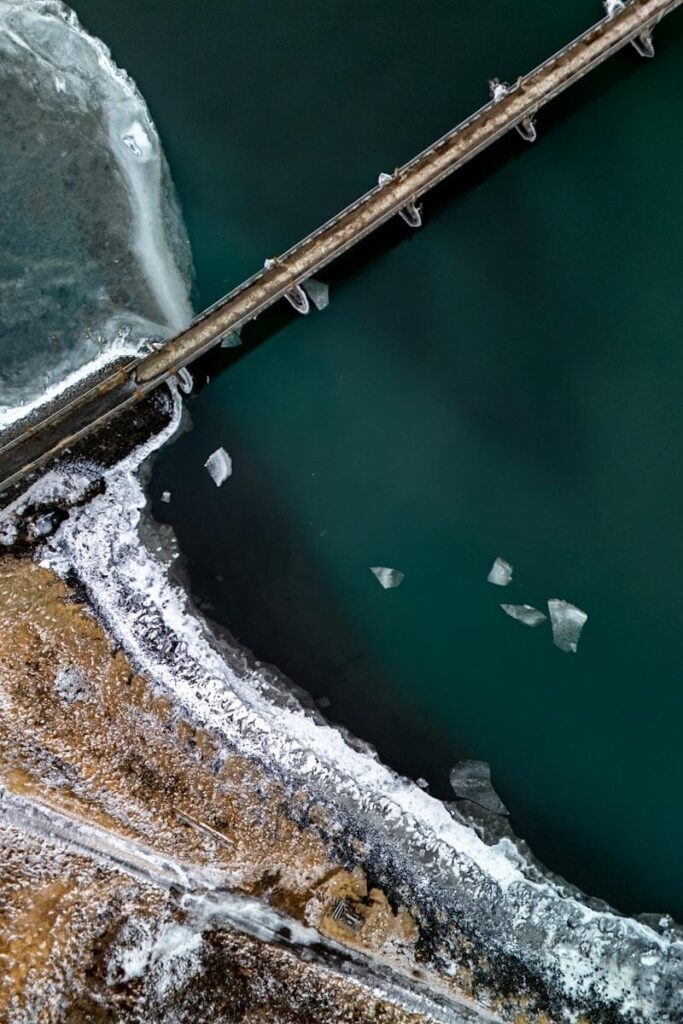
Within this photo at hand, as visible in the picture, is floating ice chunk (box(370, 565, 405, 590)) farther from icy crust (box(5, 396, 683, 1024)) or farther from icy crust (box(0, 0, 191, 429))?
icy crust (box(0, 0, 191, 429))

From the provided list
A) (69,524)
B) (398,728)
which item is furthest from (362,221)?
(398,728)

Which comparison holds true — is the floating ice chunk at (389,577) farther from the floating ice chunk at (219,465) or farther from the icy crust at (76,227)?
the icy crust at (76,227)

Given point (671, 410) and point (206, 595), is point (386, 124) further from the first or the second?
point (206, 595)

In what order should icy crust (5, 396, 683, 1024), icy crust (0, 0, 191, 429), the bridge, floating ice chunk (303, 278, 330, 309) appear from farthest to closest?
1. icy crust (0, 0, 191, 429)
2. floating ice chunk (303, 278, 330, 309)
3. icy crust (5, 396, 683, 1024)
4. the bridge

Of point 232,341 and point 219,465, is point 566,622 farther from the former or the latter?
point 232,341

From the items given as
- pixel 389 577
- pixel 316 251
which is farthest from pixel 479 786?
pixel 316 251

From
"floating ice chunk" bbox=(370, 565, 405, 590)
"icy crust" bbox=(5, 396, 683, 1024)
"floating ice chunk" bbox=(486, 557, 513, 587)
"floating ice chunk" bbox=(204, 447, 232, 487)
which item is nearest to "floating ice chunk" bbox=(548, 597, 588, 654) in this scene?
"floating ice chunk" bbox=(486, 557, 513, 587)

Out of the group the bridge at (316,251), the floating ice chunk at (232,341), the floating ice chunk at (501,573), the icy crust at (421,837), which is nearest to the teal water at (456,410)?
the floating ice chunk at (501,573)
